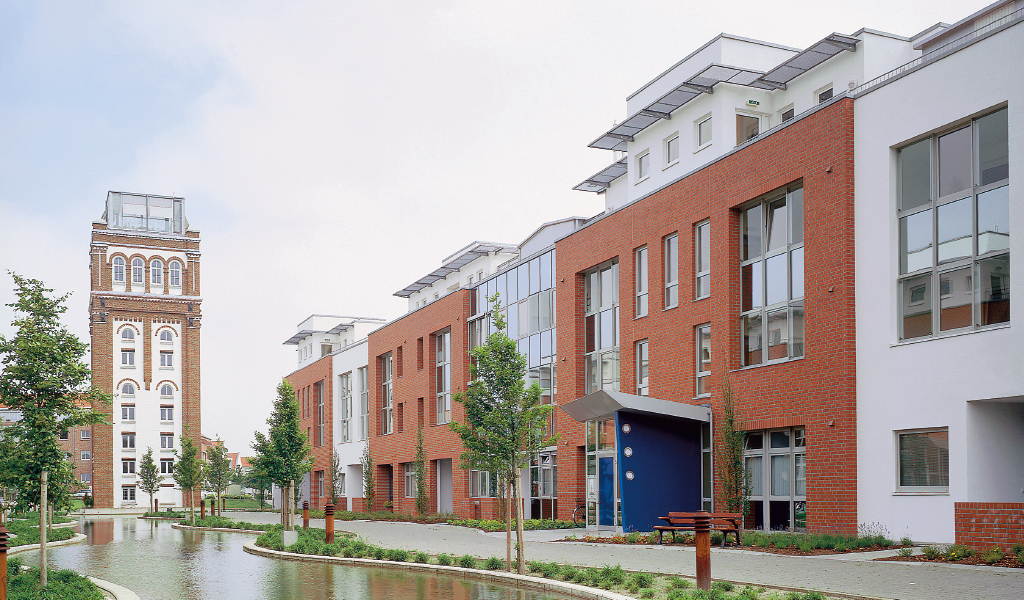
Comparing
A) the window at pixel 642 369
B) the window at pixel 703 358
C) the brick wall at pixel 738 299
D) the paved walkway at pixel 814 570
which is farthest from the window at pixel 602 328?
the paved walkway at pixel 814 570

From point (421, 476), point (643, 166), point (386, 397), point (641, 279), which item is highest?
point (643, 166)

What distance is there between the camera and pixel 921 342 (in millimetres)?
19328

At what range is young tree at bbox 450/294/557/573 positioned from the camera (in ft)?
54.4

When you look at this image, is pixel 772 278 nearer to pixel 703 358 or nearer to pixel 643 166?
pixel 703 358

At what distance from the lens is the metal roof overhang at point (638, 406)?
79.5 feet

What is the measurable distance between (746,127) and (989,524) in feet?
53.4

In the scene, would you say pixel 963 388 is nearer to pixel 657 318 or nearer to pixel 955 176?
pixel 955 176

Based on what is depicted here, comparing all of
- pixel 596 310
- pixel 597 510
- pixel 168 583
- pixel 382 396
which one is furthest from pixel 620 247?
pixel 382 396

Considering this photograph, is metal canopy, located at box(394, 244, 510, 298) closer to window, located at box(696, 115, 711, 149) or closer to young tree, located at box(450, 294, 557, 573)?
window, located at box(696, 115, 711, 149)

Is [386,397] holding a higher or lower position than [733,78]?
lower

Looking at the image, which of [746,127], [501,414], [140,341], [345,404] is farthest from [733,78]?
[140,341]

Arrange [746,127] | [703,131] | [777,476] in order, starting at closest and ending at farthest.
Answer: [777,476], [746,127], [703,131]

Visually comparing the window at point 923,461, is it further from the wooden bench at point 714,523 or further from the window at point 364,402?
the window at point 364,402

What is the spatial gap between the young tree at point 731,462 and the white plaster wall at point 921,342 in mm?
3446
